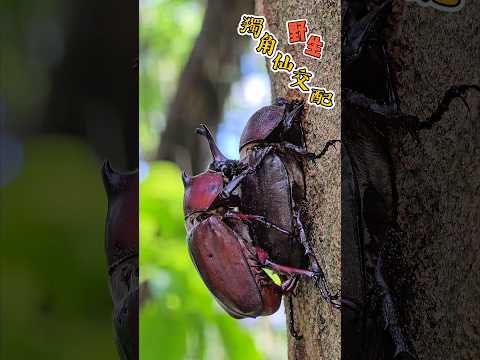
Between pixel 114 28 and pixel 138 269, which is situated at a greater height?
pixel 114 28

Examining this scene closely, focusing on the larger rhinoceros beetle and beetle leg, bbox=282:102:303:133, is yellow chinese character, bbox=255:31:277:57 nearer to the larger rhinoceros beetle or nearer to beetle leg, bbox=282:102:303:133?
beetle leg, bbox=282:102:303:133

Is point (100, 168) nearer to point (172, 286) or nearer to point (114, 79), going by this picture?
point (114, 79)

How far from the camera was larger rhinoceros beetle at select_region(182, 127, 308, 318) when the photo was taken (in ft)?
5.41

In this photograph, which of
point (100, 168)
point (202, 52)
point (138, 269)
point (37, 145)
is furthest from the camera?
point (202, 52)

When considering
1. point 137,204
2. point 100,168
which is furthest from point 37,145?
point 137,204

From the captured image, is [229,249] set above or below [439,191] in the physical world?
below

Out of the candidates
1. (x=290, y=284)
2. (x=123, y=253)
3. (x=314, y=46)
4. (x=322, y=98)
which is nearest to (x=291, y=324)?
(x=290, y=284)

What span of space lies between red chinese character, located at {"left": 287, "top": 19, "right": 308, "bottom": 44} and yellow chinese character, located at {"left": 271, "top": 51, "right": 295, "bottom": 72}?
39 millimetres

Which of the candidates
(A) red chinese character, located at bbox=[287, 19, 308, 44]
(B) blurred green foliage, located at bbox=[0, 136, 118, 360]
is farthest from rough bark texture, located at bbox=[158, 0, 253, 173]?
(B) blurred green foliage, located at bbox=[0, 136, 118, 360]

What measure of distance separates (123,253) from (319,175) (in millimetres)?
545

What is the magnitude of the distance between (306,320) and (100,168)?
723mm

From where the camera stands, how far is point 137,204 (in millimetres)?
1628

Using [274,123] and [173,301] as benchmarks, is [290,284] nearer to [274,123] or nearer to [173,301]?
[173,301]

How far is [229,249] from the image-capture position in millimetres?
1651
